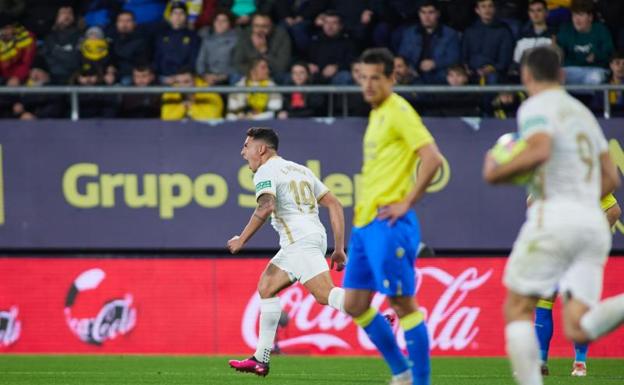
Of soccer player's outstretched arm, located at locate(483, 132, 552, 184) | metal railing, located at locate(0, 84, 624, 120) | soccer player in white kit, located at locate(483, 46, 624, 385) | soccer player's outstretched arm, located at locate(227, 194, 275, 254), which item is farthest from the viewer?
metal railing, located at locate(0, 84, 624, 120)

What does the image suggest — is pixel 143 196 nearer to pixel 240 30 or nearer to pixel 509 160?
pixel 240 30

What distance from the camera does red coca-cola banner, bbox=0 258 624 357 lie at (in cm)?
1480

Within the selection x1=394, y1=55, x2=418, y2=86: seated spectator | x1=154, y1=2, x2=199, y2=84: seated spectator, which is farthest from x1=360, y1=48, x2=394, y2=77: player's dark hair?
x1=154, y1=2, x2=199, y2=84: seated spectator

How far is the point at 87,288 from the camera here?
15.1 m

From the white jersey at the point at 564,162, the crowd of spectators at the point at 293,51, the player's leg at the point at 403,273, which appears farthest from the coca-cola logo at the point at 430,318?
the white jersey at the point at 564,162

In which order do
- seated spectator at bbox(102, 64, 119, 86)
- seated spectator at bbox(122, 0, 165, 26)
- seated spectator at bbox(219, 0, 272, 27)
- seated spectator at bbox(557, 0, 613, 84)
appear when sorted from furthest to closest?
seated spectator at bbox(122, 0, 165, 26)
seated spectator at bbox(219, 0, 272, 27)
seated spectator at bbox(102, 64, 119, 86)
seated spectator at bbox(557, 0, 613, 84)

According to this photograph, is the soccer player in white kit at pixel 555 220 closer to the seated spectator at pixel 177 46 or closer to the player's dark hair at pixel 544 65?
the player's dark hair at pixel 544 65

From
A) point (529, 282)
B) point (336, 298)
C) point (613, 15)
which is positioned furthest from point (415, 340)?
point (613, 15)

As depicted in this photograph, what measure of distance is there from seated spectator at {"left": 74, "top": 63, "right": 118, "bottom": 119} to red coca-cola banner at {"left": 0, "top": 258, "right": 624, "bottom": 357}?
1814 millimetres

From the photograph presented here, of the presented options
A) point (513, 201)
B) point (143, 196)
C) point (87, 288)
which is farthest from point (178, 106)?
point (513, 201)

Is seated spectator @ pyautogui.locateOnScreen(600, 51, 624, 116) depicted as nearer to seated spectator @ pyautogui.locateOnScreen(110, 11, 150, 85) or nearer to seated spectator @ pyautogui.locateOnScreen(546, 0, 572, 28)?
seated spectator @ pyautogui.locateOnScreen(546, 0, 572, 28)

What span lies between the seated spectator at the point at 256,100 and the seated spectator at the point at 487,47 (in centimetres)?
237

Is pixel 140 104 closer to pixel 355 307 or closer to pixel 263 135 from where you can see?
pixel 263 135

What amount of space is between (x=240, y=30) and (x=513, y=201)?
13.0 ft
